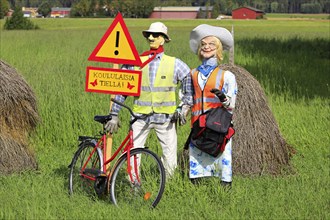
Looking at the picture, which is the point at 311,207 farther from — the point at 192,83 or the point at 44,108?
the point at 44,108

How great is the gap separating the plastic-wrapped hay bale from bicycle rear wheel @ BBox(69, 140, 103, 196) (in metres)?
1.80

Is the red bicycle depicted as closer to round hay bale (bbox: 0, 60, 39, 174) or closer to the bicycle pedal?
the bicycle pedal

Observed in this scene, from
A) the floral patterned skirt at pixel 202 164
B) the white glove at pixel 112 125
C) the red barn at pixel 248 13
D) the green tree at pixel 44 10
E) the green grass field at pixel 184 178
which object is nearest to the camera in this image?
the green grass field at pixel 184 178

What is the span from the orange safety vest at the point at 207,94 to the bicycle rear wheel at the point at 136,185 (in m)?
0.65

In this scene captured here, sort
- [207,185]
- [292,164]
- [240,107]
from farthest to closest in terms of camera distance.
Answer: [292,164] < [240,107] < [207,185]

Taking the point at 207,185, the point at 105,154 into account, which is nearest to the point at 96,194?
the point at 105,154

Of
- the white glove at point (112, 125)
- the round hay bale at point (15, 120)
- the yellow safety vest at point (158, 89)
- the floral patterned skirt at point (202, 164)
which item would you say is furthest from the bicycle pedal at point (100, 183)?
the round hay bale at point (15, 120)

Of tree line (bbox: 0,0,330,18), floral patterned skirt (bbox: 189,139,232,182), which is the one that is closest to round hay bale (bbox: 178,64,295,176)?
floral patterned skirt (bbox: 189,139,232,182)

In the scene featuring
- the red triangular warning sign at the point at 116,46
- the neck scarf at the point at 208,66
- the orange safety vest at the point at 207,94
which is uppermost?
the red triangular warning sign at the point at 116,46

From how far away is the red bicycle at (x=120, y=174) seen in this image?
5.88 metres

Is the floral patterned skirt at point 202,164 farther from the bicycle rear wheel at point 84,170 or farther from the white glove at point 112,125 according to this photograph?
the bicycle rear wheel at point 84,170

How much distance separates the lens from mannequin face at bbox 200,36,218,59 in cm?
620

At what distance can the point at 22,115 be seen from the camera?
7887 millimetres

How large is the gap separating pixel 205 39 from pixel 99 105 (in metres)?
4.85
